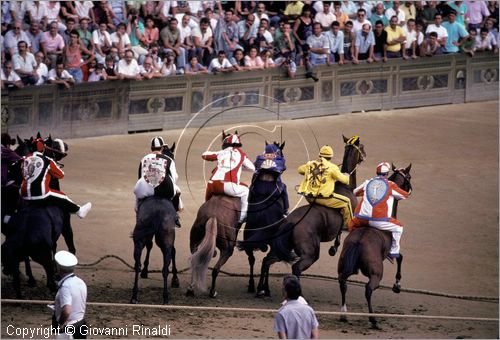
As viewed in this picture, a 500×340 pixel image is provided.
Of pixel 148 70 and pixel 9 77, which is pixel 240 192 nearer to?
pixel 9 77

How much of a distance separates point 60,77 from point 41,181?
8.98 metres

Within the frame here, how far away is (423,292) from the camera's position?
25438 mm

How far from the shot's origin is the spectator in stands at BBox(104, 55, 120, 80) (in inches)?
1315

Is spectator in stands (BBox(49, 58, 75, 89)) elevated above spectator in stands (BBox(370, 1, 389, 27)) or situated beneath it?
situated beneath

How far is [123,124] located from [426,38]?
7.81 m

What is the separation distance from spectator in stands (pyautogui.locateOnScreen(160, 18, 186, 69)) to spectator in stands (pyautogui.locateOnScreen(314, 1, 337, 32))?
337 cm

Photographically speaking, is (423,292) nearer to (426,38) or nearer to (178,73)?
(178,73)

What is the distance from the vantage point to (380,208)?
2408 cm

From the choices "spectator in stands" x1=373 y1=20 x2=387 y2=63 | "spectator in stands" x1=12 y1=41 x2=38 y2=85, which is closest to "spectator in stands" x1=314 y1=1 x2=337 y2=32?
"spectator in stands" x1=373 y1=20 x2=387 y2=63

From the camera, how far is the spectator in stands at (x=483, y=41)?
38469 mm

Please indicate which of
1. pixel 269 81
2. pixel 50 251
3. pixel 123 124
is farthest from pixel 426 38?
pixel 50 251

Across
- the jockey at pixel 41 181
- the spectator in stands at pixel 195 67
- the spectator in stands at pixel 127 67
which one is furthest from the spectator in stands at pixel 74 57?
the jockey at pixel 41 181

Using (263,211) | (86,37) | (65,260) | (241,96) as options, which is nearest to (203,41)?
(241,96)

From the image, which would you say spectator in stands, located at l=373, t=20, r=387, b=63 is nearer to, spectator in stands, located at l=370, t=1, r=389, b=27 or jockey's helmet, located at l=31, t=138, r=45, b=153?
spectator in stands, located at l=370, t=1, r=389, b=27
